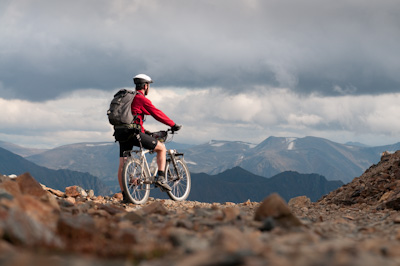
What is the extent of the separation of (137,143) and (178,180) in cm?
287

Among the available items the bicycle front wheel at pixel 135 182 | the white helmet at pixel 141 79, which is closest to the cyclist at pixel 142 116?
the white helmet at pixel 141 79

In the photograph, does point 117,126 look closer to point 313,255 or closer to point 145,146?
point 145,146

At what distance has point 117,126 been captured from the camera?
12.5 m

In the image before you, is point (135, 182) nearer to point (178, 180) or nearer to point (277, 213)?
point (178, 180)

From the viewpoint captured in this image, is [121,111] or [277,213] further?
[121,111]

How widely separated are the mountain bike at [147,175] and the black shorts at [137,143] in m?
0.16

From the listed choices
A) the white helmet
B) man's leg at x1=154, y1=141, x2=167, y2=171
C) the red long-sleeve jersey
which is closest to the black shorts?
man's leg at x1=154, y1=141, x2=167, y2=171

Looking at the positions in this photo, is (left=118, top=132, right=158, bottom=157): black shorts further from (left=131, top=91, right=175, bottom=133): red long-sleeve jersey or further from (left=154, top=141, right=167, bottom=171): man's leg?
(left=131, top=91, right=175, bottom=133): red long-sleeve jersey

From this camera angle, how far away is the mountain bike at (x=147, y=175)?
1294cm

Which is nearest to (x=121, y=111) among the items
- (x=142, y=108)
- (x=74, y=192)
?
(x=142, y=108)

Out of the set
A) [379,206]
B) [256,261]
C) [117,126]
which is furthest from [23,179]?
[379,206]

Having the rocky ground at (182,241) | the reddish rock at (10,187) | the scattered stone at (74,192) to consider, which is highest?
the reddish rock at (10,187)

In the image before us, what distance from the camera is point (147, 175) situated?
13.7m

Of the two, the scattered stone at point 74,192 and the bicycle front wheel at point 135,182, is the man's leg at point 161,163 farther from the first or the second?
the scattered stone at point 74,192
